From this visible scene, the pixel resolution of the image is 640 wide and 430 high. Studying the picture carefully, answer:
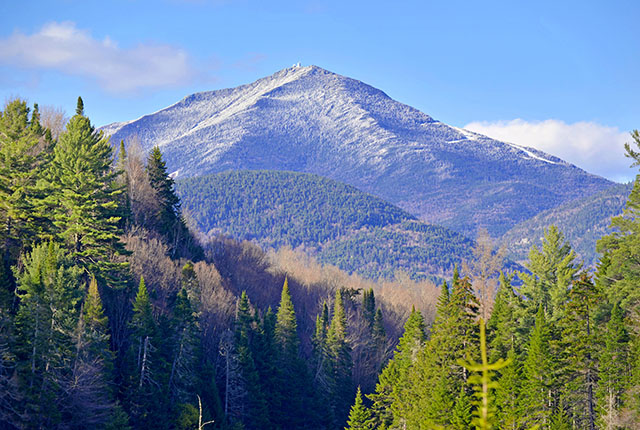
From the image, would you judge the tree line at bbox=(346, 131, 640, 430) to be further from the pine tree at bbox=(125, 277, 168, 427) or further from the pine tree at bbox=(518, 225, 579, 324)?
the pine tree at bbox=(125, 277, 168, 427)

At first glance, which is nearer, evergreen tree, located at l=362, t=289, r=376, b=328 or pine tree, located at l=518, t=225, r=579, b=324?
pine tree, located at l=518, t=225, r=579, b=324

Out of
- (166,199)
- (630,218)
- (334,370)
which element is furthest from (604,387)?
(166,199)

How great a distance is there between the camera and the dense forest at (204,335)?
50.1 m

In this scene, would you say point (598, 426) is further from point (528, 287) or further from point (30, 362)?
point (30, 362)

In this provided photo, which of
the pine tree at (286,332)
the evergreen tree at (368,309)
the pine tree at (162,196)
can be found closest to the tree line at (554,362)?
the pine tree at (286,332)

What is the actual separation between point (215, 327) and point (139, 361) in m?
26.1

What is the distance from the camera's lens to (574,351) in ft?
169

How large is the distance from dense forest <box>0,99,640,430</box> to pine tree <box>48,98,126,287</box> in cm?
20

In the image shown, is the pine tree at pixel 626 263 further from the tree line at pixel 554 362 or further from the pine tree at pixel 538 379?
the pine tree at pixel 538 379

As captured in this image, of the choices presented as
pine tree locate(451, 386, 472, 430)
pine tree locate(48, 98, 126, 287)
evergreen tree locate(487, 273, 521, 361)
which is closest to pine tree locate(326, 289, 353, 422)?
evergreen tree locate(487, 273, 521, 361)

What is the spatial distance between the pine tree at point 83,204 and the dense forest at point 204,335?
0.20 meters

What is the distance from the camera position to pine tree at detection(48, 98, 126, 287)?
63.8m

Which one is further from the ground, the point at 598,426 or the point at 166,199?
the point at 166,199

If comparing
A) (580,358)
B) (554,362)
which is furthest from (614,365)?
(554,362)
